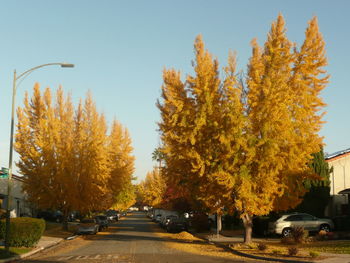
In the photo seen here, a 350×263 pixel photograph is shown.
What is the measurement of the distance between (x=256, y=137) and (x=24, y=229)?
13.7m

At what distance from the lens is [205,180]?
90.2ft

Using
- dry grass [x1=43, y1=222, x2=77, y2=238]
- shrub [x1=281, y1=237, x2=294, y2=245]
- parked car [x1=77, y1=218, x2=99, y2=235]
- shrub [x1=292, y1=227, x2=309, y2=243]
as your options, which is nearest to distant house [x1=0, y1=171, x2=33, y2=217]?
dry grass [x1=43, y1=222, x2=77, y2=238]

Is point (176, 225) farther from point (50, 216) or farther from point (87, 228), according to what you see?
point (50, 216)

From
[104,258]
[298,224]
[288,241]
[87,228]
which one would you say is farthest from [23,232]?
[298,224]

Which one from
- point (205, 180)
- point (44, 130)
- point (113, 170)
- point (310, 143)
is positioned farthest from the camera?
point (113, 170)

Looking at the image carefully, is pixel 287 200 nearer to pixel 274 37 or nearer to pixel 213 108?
pixel 213 108

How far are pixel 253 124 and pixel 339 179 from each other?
1655 cm

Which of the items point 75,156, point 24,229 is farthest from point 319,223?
point 75,156

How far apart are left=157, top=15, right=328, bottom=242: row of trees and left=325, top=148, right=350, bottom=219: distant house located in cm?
1318

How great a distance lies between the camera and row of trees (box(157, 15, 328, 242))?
2533cm

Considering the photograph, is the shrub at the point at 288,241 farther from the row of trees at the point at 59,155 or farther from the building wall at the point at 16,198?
the building wall at the point at 16,198

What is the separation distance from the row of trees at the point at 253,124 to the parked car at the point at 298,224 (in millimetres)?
4672

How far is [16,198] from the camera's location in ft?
181

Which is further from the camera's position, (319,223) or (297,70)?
(319,223)
